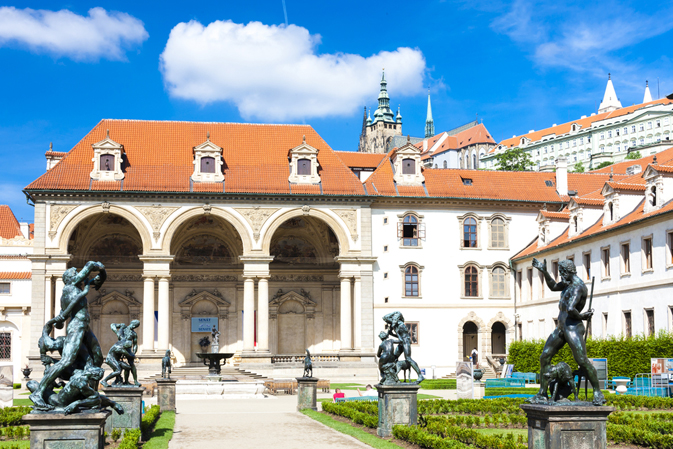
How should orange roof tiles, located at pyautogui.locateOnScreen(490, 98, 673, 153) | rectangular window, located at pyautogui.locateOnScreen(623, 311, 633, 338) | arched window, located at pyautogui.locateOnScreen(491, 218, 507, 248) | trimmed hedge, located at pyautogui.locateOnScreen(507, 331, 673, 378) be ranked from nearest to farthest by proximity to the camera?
trimmed hedge, located at pyautogui.locateOnScreen(507, 331, 673, 378) → rectangular window, located at pyautogui.locateOnScreen(623, 311, 633, 338) → arched window, located at pyautogui.locateOnScreen(491, 218, 507, 248) → orange roof tiles, located at pyautogui.locateOnScreen(490, 98, 673, 153)

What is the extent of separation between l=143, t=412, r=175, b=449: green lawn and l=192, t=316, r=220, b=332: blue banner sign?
28.7m

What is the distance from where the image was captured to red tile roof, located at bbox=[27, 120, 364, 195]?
47.0m

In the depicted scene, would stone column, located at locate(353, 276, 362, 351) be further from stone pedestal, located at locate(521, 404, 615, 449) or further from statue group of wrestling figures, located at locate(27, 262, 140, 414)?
stone pedestal, located at locate(521, 404, 615, 449)

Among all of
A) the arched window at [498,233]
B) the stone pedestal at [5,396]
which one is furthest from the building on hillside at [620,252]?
the stone pedestal at [5,396]

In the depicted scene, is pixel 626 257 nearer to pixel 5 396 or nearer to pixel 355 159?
pixel 5 396

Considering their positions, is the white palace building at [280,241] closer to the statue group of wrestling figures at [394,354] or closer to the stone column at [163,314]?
the stone column at [163,314]

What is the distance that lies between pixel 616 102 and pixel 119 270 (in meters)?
134

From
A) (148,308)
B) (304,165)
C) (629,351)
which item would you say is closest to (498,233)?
(304,165)

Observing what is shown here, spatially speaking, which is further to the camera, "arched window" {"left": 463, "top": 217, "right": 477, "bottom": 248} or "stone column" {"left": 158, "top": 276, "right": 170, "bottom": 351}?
"arched window" {"left": 463, "top": 217, "right": 477, "bottom": 248}

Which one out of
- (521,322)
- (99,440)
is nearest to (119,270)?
(521,322)

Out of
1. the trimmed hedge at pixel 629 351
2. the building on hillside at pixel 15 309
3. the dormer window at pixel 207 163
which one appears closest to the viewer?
the trimmed hedge at pixel 629 351

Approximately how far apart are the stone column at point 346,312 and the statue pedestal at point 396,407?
30124 mm

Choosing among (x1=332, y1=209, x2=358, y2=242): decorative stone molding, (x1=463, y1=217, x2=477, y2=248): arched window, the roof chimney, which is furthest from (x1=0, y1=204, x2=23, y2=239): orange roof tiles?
the roof chimney

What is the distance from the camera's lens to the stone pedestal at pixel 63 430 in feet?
37.8
